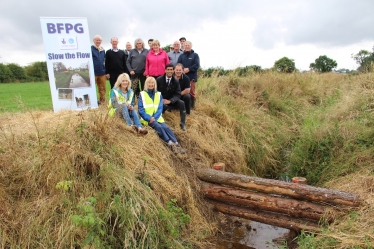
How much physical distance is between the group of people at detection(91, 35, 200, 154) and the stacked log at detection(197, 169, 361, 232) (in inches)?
Result: 42.6

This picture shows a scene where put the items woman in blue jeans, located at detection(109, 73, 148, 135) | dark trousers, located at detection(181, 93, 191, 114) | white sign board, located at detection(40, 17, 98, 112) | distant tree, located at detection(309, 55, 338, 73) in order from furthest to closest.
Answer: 1. distant tree, located at detection(309, 55, 338, 73)
2. dark trousers, located at detection(181, 93, 191, 114)
3. white sign board, located at detection(40, 17, 98, 112)
4. woman in blue jeans, located at detection(109, 73, 148, 135)

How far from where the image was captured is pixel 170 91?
24.1 ft

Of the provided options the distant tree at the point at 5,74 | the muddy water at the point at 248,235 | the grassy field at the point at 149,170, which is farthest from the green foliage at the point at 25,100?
the distant tree at the point at 5,74

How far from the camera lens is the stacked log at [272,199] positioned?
4.93 m

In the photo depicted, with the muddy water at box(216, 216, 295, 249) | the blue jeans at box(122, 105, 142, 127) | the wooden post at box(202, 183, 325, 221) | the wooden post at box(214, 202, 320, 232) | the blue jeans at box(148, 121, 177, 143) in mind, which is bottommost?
the muddy water at box(216, 216, 295, 249)

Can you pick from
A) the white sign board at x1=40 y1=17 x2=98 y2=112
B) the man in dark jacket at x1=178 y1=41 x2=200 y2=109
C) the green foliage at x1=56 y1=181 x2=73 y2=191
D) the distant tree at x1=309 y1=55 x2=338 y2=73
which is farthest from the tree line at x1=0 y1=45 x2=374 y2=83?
the green foliage at x1=56 y1=181 x2=73 y2=191

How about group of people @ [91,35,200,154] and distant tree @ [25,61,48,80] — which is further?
distant tree @ [25,61,48,80]

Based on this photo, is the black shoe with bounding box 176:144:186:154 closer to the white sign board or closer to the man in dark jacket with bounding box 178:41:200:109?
the man in dark jacket with bounding box 178:41:200:109

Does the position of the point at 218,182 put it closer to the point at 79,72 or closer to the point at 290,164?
the point at 290,164

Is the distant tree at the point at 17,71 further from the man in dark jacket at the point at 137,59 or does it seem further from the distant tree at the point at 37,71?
the man in dark jacket at the point at 137,59

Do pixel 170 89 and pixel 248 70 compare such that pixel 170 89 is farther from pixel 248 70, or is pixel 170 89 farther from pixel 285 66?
pixel 285 66

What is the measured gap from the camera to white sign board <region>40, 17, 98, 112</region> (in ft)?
24.1

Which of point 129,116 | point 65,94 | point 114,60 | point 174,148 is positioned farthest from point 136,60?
point 174,148

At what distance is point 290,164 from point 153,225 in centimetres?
465
